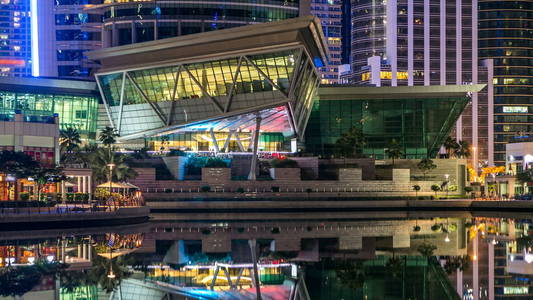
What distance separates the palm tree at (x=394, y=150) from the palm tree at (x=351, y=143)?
12.5 ft

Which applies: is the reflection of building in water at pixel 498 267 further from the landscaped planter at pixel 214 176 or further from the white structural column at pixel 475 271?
the landscaped planter at pixel 214 176

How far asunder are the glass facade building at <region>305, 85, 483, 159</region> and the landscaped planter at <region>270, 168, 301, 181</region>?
2428 cm

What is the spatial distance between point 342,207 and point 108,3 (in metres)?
47.4

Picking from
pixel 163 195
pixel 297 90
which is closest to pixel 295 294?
pixel 163 195

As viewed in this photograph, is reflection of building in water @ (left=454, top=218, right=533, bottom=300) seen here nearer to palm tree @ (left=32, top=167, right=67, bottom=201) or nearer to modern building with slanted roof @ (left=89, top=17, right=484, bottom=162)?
palm tree @ (left=32, top=167, right=67, bottom=201)

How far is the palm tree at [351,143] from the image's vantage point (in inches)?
4847

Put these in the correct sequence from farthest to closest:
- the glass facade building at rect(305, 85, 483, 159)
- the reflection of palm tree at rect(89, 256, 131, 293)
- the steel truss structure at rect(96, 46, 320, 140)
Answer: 1. the glass facade building at rect(305, 85, 483, 159)
2. the steel truss structure at rect(96, 46, 320, 140)
3. the reflection of palm tree at rect(89, 256, 131, 293)

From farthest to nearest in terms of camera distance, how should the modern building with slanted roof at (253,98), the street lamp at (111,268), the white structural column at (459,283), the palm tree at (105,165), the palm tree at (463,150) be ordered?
the palm tree at (463,150) < the modern building with slanted roof at (253,98) < the palm tree at (105,165) < the street lamp at (111,268) < the white structural column at (459,283)

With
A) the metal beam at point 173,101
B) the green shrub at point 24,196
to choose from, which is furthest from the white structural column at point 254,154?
the green shrub at point 24,196

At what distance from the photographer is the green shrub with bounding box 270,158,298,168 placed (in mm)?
111500

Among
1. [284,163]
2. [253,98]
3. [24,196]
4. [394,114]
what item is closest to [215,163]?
[284,163]

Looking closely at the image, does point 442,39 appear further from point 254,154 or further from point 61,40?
point 254,154

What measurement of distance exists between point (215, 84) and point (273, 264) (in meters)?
65.3

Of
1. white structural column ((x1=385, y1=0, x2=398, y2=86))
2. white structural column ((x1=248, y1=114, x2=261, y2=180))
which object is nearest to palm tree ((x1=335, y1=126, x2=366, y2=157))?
white structural column ((x1=248, y1=114, x2=261, y2=180))
